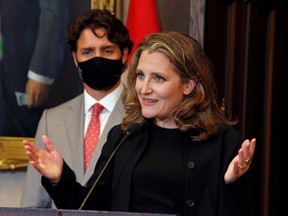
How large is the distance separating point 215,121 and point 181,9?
1.91 meters

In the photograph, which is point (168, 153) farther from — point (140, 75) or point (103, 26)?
point (103, 26)

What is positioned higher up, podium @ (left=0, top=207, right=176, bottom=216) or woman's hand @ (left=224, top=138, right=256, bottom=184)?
woman's hand @ (left=224, top=138, right=256, bottom=184)

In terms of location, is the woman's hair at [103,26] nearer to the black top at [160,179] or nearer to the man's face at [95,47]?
the man's face at [95,47]

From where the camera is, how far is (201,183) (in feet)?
10.1

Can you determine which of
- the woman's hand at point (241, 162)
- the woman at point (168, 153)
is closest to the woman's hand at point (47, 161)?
the woman at point (168, 153)

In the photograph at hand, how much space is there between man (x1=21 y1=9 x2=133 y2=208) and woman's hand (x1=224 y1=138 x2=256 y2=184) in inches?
47.1

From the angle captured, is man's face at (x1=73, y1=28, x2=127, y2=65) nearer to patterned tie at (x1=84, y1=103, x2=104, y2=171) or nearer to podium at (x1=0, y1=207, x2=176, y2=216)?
patterned tie at (x1=84, y1=103, x2=104, y2=171)

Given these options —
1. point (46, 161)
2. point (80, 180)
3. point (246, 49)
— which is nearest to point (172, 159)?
point (46, 161)

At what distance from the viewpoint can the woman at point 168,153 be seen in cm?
306

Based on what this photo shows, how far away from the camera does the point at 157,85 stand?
124 inches

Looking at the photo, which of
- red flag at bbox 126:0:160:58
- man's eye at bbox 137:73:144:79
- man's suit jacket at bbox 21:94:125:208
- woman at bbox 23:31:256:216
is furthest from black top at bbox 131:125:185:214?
red flag at bbox 126:0:160:58

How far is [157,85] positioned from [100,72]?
3.25 feet

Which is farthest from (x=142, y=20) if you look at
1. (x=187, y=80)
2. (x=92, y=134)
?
(x=187, y=80)

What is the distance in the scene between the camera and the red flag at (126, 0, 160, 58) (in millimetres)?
4957
